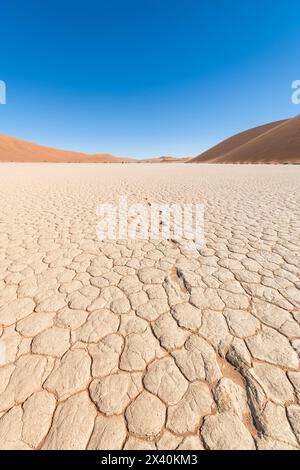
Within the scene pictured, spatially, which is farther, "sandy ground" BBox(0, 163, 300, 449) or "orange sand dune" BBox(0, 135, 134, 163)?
"orange sand dune" BBox(0, 135, 134, 163)

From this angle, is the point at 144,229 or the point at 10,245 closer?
the point at 10,245

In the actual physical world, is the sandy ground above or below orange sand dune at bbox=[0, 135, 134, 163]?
below

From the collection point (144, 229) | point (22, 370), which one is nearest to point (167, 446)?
point (22, 370)

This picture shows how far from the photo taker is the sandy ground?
1062 millimetres

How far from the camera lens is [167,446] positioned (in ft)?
3.31

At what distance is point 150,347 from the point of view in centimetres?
151

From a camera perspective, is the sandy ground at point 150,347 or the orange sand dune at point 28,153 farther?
the orange sand dune at point 28,153

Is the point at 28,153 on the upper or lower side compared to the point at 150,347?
upper

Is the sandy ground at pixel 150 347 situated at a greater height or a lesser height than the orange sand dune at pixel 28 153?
lesser

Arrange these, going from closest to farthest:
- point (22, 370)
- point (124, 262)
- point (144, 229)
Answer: point (22, 370) < point (124, 262) < point (144, 229)

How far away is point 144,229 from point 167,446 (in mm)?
3154

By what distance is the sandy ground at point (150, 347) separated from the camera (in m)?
1.06
